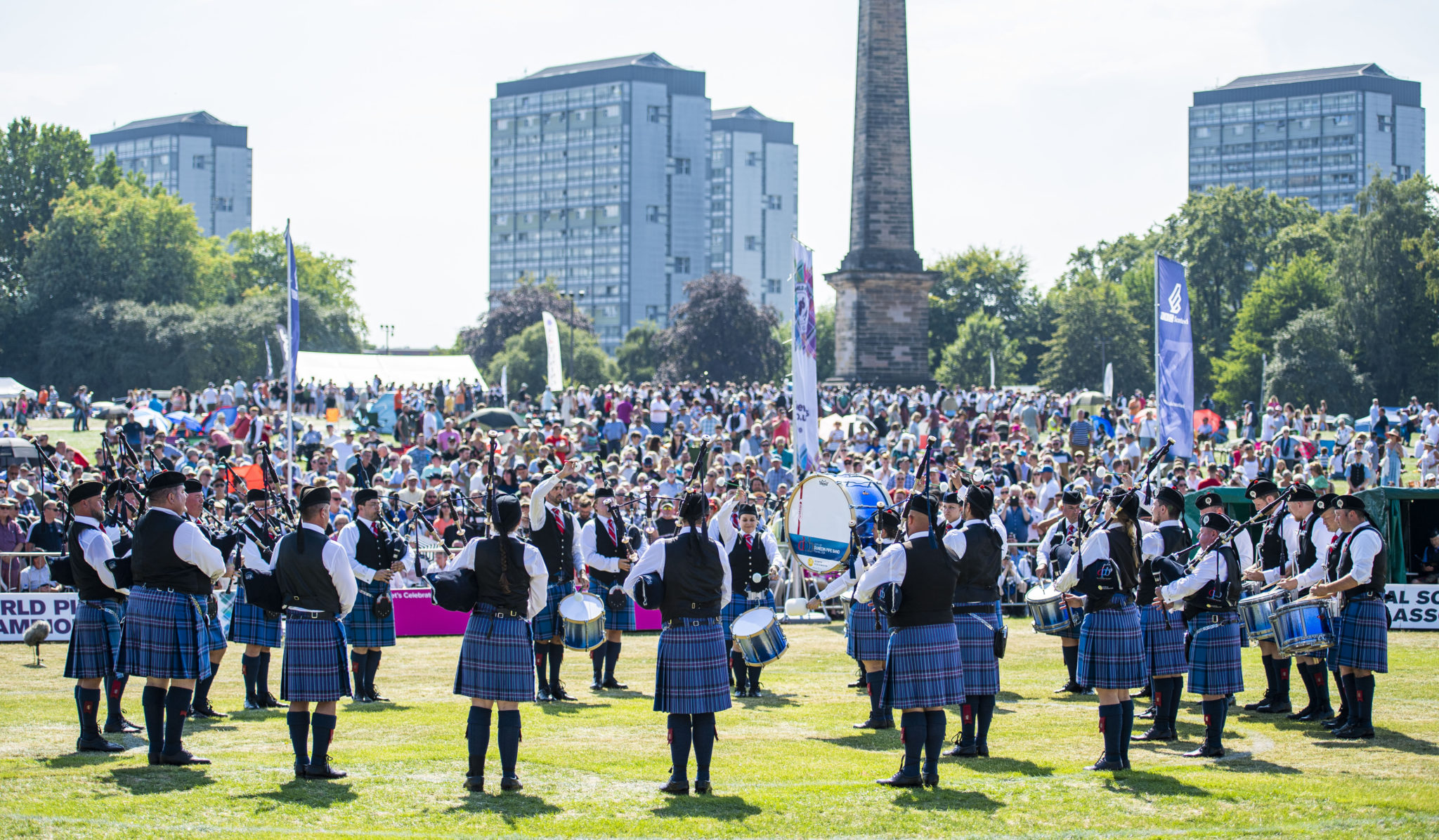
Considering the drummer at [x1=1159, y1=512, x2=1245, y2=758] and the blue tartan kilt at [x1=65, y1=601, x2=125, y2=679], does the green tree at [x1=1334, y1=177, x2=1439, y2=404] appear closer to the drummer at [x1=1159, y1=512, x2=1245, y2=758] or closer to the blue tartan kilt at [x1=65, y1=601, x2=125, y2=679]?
the drummer at [x1=1159, y1=512, x2=1245, y2=758]

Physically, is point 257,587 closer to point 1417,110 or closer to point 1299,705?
point 1299,705

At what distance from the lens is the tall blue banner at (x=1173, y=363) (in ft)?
53.8

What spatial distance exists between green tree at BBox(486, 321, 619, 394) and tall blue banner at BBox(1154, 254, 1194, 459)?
2144 inches

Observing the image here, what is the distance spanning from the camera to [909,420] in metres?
32.2

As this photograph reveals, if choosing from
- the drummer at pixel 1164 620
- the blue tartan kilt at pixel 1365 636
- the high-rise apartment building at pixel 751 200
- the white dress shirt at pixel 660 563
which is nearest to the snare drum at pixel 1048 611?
the drummer at pixel 1164 620

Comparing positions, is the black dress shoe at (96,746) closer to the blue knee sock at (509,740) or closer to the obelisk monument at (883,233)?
the blue knee sock at (509,740)

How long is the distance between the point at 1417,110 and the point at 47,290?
13991 cm

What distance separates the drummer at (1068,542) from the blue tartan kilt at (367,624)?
511cm

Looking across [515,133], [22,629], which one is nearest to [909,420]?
[22,629]

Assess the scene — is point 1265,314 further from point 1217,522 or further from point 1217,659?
point 1217,659

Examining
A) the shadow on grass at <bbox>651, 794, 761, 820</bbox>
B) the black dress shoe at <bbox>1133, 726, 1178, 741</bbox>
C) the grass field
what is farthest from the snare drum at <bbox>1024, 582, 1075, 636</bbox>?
the shadow on grass at <bbox>651, 794, 761, 820</bbox>

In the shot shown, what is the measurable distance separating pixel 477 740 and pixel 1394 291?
52198 millimetres

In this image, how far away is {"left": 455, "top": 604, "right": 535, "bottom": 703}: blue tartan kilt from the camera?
24.8 ft

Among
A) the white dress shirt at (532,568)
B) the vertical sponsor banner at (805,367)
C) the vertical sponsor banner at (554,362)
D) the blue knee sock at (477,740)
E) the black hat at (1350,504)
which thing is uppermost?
the vertical sponsor banner at (554,362)
